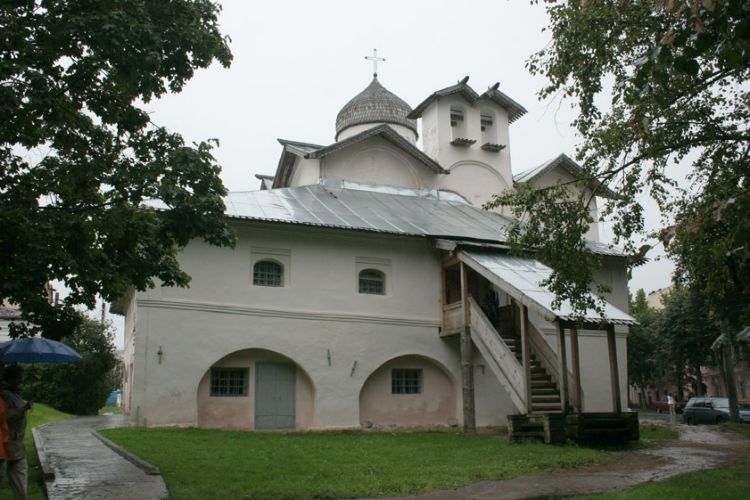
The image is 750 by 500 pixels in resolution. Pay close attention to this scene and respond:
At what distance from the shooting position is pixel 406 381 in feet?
67.3

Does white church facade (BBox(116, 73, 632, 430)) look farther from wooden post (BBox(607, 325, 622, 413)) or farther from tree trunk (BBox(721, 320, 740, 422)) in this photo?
tree trunk (BBox(721, 320, 740, 422))

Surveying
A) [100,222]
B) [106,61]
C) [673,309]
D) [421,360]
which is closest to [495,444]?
[421,360]

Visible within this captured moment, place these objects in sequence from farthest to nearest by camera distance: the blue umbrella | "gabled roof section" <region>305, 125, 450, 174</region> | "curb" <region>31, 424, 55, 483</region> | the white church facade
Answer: "gabled roof section" <region>305, 125, 450, 174</region> → the white church facade → the blue umbrella → "curb" <region>31, 424, 55, 483</region>

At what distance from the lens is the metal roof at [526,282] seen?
15.2m

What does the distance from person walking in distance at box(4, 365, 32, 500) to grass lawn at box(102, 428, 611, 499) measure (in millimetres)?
1702

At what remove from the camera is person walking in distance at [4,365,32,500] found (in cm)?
773

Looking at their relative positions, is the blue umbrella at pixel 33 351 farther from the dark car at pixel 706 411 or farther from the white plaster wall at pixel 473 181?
the dark car at pixel 706 411

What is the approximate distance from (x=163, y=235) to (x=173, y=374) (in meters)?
7.84

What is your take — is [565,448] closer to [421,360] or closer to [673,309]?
[421,360]

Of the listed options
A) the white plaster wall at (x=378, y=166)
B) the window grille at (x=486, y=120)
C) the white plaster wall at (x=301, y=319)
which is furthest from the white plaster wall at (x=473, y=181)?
the white plaster wall at (x=301, y=319)

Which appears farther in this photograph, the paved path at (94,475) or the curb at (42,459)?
the curb at (42,459)

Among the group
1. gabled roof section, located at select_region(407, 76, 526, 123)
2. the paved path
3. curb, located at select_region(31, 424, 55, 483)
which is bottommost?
the paved path

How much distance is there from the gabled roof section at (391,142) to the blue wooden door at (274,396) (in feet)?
28.2

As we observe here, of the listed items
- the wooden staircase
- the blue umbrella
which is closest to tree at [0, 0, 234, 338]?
the blue umbrella
